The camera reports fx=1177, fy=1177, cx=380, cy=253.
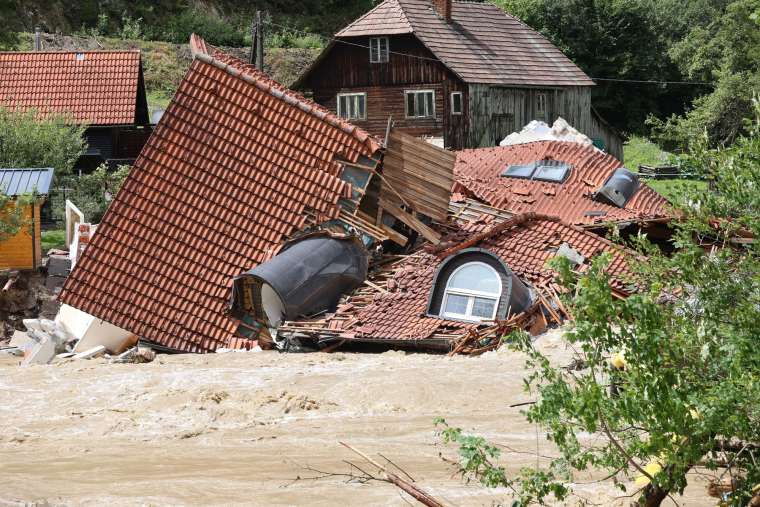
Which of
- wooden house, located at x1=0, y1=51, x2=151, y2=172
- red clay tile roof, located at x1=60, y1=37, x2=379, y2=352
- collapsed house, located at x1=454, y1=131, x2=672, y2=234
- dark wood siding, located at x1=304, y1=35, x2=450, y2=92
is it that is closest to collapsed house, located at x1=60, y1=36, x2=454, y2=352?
red clay tile roof, located at x1=60, y1=37, x2=379, y2=352

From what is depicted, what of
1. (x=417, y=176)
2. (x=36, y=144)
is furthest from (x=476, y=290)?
(x=36, y=144)

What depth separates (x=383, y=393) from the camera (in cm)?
1666

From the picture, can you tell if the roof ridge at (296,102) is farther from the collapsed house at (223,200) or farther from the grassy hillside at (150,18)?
the grassy hillside at (150,18)

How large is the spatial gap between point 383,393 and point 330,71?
29.1 meters

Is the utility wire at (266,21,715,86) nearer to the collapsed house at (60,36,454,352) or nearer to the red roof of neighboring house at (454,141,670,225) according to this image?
the red roof of neighboring house at (454,141,670,225)

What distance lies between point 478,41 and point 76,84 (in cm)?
1538

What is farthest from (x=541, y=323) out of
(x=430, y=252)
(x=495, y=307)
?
(x=430, y=252)

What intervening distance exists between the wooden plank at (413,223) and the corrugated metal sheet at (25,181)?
8253 millimetres

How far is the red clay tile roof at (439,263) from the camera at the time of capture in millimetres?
20688

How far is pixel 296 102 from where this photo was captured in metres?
23.4

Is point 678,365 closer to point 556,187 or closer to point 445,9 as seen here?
point 556,187

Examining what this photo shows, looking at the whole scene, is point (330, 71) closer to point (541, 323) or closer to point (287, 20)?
point (287, 20)

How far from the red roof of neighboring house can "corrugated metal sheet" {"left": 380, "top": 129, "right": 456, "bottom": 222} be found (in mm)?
2675

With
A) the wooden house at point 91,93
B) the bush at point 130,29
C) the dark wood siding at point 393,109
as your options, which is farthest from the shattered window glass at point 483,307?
the bush at point 130,29
